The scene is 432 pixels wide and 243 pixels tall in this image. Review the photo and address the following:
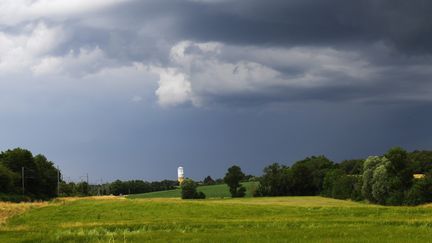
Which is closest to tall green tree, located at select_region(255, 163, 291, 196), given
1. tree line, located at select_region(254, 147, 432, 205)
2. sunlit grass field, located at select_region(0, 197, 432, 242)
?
tree line, located at select_region(254, 147, 432, 205)

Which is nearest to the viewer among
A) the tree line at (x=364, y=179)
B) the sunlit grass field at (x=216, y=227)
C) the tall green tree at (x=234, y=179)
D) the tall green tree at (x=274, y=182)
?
the sunlit grass field at (x=216, y=227)

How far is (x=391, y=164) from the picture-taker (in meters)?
110

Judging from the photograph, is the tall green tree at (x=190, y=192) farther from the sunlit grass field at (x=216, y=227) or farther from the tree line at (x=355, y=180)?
the sunlit grass field at (x=216, y=227)

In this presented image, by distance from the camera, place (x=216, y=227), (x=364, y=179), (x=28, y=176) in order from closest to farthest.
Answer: (x=216, y=227)
(x=364, y=179)
(x=28, y=176)

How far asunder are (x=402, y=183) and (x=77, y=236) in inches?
3518

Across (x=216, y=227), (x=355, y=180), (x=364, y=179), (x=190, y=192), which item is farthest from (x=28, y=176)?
(x=216, y=227)

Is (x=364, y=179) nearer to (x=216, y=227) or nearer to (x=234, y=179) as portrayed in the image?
(x=234, y=179)

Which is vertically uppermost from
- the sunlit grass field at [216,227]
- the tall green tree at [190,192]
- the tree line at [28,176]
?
the tree line at [28,176]

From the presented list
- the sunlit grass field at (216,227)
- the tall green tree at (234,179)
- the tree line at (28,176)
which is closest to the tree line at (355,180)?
the tall green tree at (234,179)

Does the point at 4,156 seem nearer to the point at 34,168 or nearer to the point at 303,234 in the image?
the point at 34,168

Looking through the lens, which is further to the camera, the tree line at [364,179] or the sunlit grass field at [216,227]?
the tree line at [364,179]

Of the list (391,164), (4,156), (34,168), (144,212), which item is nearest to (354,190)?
(391,164)

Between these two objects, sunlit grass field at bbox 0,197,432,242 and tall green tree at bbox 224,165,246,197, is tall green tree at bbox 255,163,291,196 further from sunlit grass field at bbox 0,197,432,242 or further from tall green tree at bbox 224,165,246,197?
sunlit grass field at bbox 0,197,432,242

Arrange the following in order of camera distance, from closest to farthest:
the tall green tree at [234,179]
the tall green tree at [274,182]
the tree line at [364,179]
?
the tree line at [364,179]
the tall green tree at [274,182]
the tall green tree at [234,179]
